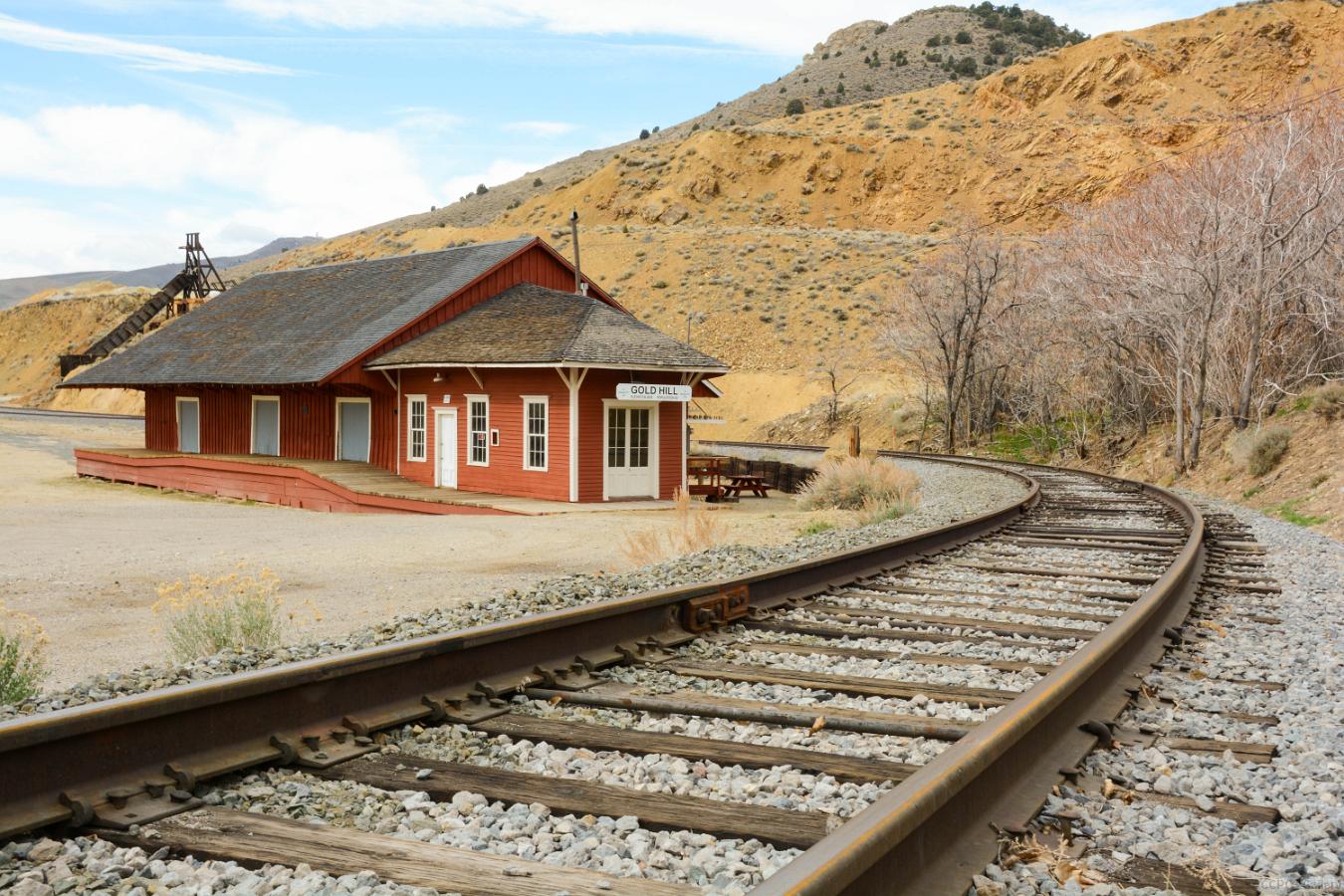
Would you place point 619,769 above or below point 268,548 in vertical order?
above

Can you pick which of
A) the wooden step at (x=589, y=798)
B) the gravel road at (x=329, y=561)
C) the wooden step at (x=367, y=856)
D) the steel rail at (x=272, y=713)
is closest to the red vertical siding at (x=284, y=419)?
the gravel road at (x=329, y=561)

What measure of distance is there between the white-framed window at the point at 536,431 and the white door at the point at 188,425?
14.9 metres

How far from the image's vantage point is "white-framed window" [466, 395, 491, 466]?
25523mm

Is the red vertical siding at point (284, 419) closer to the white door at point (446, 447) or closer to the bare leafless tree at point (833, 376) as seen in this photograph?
the white door at point (446, 447)

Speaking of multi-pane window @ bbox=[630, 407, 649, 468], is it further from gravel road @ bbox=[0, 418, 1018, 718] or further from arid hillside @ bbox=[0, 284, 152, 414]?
arid hillside @ bbox=[0, 284, 152, 414]

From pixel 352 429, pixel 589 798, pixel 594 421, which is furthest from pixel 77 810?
pixel 352 429

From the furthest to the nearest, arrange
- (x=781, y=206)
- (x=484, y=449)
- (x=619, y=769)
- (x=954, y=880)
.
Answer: (x=781, y=206) < (x=484, y=449) < (x=619, y=769) < (x=954, y=880)

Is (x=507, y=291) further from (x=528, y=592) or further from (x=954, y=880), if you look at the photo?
(x=954, y=880)

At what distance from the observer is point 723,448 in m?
38.1

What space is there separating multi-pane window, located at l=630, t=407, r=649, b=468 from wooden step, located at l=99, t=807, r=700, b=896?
21138mm

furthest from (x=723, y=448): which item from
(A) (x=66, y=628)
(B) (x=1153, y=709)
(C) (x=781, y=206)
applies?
(C) (x=781, y=206)

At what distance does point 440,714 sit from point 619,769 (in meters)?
0.97

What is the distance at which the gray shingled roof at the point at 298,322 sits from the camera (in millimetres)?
28312

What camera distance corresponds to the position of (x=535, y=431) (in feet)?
79.8
